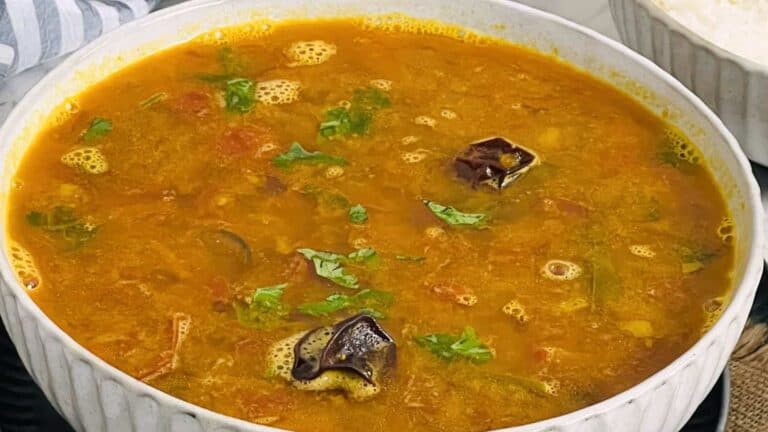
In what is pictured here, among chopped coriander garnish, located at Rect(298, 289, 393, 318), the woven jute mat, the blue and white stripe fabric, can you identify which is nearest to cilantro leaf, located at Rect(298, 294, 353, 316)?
chopped coriander garnish, located at Rect(298, 289, 393, 318)

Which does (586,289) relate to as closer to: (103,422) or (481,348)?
(481,348)

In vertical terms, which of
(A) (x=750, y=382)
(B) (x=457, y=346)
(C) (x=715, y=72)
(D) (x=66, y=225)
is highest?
(D) (x=66, y=225)

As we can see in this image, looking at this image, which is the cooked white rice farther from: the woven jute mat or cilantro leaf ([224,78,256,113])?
cilantro leaf ([224,78,256,113])

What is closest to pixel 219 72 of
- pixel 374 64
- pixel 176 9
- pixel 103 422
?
pixel 176 9

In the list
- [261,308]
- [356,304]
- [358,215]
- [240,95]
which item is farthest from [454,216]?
[240,95]

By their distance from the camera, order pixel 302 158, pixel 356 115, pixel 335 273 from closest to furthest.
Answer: pixel 335 273 → pixel 302 158 → pixel 356 115

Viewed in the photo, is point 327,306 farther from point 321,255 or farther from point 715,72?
point 715,72

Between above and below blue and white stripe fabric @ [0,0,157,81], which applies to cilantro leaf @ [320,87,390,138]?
above
